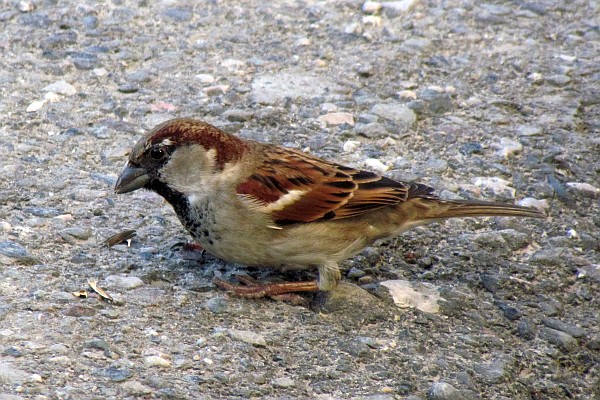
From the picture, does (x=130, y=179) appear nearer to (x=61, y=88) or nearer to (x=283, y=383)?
(x=283, y=383)

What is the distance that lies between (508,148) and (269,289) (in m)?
1.88

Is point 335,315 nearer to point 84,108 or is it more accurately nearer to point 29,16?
point 84,108

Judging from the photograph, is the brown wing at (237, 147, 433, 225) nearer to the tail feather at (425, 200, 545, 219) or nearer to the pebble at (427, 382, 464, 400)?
the tail feather at (425, 200, 545, 219)

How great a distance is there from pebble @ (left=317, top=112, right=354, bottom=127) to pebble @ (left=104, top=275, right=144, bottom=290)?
1762 millimetres

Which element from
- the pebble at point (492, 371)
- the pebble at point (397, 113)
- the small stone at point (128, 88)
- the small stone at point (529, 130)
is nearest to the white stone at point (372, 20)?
the pebble at point (397, 113)

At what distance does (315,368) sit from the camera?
11.7 ft

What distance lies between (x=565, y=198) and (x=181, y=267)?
78.9 inches

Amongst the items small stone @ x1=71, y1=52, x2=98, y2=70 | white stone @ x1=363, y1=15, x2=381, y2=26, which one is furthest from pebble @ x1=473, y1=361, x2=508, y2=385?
white stone @ x1=363, y1=15, x2=381, y2=26

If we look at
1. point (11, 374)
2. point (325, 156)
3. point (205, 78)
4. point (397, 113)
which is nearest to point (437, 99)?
point (397, 113)

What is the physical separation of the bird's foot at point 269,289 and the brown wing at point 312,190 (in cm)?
26

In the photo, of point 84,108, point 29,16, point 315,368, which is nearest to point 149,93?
point 84,108

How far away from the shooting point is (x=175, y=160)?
159 inches

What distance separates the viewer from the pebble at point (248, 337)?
11.9 feet

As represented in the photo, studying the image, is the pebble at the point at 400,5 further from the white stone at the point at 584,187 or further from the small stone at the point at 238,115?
the white stone at the point at 584,187
